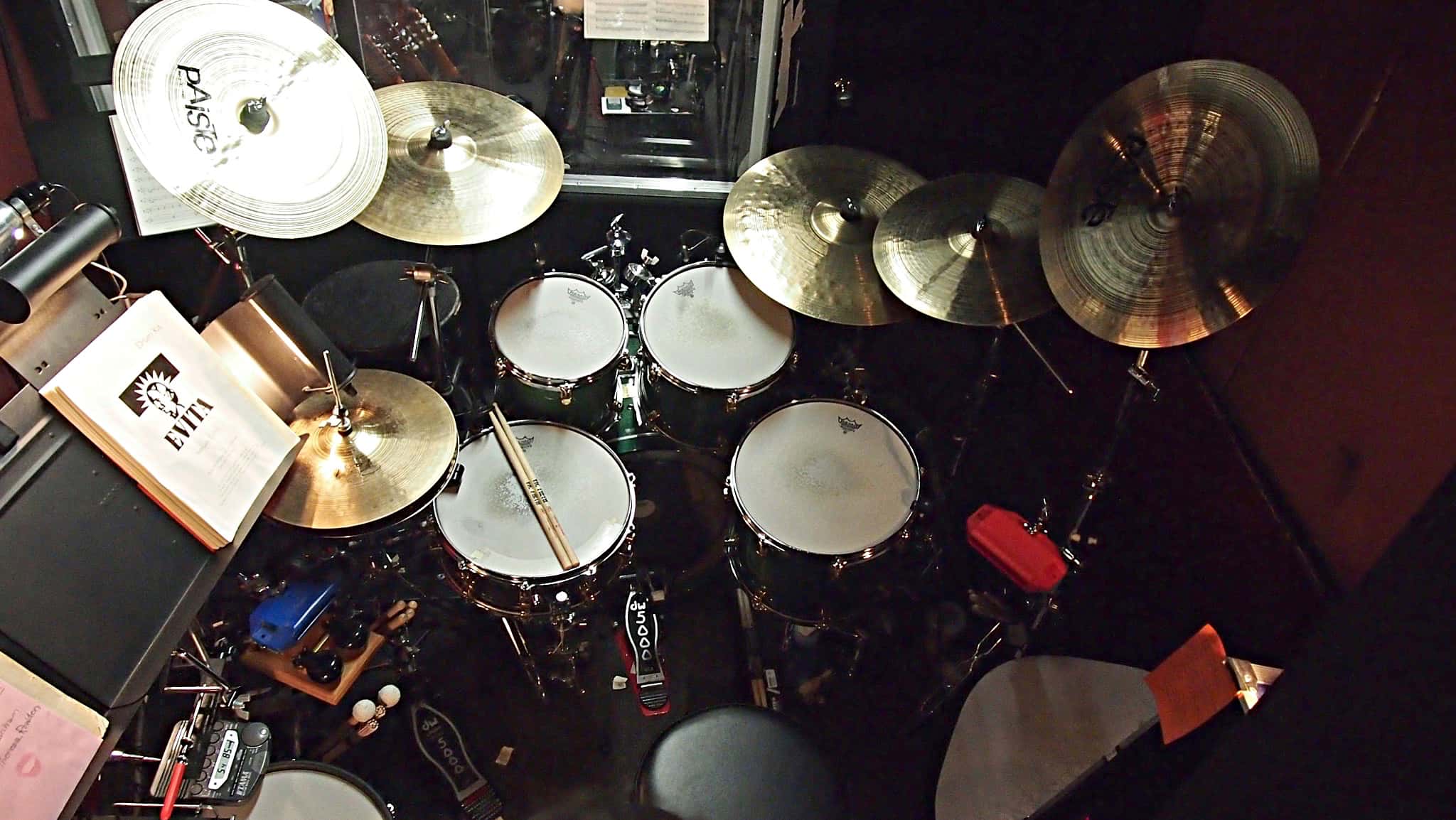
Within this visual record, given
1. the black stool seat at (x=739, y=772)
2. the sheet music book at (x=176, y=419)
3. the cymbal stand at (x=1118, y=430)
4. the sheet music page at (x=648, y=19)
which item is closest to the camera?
the sheet music book at (x=176, y=419)

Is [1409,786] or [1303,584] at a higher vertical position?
[1409,786]

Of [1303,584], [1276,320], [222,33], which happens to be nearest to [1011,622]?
[1303,584]

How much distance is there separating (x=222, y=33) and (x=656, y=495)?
1.54 meters

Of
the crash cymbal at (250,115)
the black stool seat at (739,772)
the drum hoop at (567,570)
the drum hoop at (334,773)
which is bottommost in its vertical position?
the drum hoop at (334,773)

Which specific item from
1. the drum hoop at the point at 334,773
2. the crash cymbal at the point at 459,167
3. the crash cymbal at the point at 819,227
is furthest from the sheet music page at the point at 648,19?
the drum hoop at the point at 334,773

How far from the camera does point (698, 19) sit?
2.72 meters

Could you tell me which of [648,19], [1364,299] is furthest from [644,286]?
[1364,299]

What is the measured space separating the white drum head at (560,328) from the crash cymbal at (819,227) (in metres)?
0.45

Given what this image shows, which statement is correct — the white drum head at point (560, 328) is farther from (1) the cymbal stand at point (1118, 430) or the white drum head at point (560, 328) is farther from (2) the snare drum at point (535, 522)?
(1) the cymbal stand at point (1118, 430)

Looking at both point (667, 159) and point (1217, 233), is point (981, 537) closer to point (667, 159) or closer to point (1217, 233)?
point (1217, 233)

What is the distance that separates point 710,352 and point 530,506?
68 cm

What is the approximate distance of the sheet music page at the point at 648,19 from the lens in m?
2.69

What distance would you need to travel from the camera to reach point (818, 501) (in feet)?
7.36

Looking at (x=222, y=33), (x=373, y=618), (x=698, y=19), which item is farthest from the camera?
(x=698, y=19)
